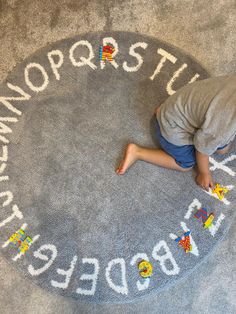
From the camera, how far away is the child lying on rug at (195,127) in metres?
0.77

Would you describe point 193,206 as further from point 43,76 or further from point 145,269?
point 43,76

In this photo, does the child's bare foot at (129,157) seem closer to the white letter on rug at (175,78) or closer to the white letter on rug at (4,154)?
the white letter on rug at (175,78)

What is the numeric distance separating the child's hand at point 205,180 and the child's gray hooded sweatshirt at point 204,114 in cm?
14

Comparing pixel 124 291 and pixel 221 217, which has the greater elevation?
pixel 221 217

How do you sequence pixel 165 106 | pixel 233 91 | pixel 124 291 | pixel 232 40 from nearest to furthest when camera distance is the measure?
1. pixel 233 91
2. pixel 165 106
3. pixel 124 291
4. pixel 232 40

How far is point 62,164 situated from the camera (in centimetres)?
114

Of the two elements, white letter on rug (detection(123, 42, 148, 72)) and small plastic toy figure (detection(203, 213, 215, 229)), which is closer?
small plastic toy figure (detection(203, 213, 215, 229))

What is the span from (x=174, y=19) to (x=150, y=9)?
9 centimetres

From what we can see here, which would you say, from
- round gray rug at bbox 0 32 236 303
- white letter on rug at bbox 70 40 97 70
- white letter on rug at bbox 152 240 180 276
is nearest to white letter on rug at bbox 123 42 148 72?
round gray rug at bbox 0 32 236 303

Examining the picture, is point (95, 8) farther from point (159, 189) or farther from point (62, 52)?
point (159, 189)

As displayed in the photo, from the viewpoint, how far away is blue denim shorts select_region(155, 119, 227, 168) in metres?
1.01

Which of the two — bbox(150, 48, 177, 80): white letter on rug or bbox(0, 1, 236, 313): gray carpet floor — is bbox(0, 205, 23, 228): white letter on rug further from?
bbox(150, 48, 177, 80): white letter on rug

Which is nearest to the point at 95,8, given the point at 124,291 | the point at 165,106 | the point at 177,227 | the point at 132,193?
the point at 165,106

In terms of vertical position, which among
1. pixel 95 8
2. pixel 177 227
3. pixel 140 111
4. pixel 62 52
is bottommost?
pixel 177 227
